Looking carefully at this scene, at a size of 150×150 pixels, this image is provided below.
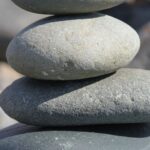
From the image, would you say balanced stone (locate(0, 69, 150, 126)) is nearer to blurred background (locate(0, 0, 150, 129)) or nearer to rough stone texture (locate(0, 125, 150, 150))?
rough stone texture (locate(0, 125, 150, 150))

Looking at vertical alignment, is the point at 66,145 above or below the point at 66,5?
below

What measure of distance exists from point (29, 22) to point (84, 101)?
3758mm

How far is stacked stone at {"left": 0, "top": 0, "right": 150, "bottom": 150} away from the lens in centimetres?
237

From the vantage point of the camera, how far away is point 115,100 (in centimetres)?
240

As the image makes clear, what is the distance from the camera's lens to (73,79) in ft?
7.98

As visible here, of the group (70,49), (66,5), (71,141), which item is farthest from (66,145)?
(66,5)

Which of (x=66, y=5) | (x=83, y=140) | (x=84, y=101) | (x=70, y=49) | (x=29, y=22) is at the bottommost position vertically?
(x=29, y=22)

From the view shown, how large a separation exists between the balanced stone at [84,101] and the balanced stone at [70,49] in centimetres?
7

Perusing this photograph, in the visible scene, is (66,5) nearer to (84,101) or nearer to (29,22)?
(84,101)

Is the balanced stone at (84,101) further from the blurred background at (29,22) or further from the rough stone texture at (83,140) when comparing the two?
the blurred background at (29,22)

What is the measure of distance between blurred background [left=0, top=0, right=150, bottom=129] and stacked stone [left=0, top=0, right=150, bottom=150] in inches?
103

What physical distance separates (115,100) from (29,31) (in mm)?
426

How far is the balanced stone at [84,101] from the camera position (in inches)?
94.3

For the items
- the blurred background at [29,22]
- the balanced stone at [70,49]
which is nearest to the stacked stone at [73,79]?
the balanced stone at [70,49]
